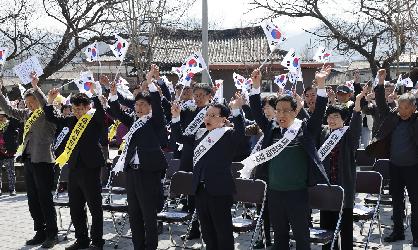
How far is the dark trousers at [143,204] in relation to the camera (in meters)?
6.63

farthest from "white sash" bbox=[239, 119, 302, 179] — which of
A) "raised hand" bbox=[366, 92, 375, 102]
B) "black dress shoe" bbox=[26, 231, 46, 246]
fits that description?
"raised hand" bbox=[366, 92, 375, 102]

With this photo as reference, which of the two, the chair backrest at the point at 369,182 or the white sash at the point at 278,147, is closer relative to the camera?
the white sash at the point at 278,147

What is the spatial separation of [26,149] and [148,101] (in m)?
2.25

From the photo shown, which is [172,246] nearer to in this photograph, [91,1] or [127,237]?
[127,237]

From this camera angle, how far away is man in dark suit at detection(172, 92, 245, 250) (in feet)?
19.6

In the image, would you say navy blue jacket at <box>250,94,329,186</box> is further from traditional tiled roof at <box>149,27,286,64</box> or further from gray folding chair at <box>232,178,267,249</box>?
traditional tiled roof at <box>149,27,286,64</box>

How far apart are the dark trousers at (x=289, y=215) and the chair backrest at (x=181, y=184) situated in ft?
Result: 6.02

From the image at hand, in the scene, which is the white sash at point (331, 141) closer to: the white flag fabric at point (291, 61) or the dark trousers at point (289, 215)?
the dark trousers at point (289, 215)

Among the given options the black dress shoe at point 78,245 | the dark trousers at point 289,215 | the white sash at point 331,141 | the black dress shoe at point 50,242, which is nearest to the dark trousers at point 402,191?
the white sash at point 331,141

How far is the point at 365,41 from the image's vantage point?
79.0ft

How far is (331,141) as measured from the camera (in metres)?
6.49

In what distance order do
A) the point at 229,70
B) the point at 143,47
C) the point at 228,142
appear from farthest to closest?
the point at 229,70, the point at 143,47, the point at 228,142

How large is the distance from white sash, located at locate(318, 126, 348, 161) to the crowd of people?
11 millimetres

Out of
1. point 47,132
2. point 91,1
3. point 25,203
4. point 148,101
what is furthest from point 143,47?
point 148,101
